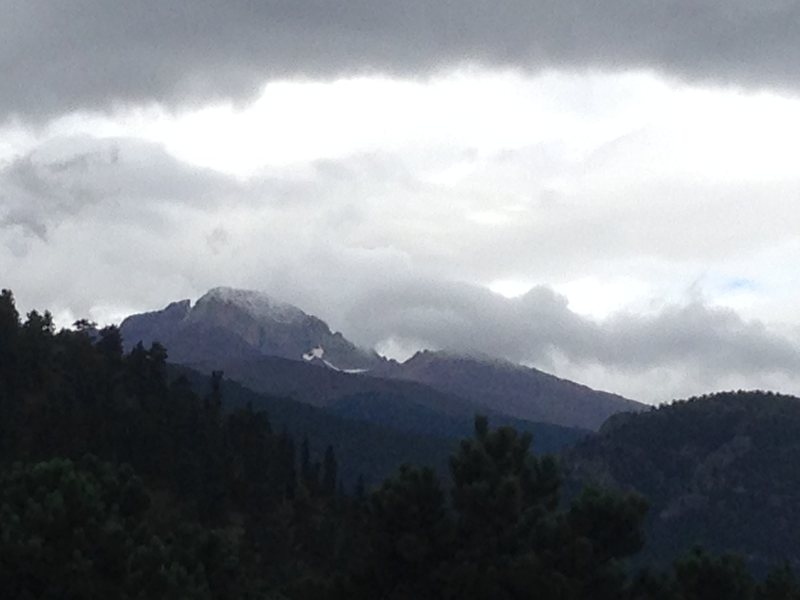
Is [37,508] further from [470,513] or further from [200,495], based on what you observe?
[200,495]

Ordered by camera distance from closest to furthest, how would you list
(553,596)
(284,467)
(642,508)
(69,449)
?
1. (553,596)
2. (642,508)
3. (69,449)
4. (284,467)

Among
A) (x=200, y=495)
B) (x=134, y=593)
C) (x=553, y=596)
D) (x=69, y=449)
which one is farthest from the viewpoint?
(x=200, y=495)

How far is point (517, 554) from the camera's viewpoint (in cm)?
5953

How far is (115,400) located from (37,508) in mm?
100803

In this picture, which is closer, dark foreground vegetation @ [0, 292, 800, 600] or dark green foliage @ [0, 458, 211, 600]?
dark foreground vegetation @ [0, 292, 800, 600]

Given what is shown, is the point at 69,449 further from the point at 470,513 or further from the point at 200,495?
the point at 470,513

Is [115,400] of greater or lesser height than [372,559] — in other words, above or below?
above

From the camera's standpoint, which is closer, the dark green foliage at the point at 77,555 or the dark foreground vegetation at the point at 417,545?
the dark foreground vegetation at the point at 417,545

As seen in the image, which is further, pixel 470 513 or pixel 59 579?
pixel 59 579

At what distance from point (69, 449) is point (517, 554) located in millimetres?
84911

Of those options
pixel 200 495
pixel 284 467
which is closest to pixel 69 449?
pixel 200 495

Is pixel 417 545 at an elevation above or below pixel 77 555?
above

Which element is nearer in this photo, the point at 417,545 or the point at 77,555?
the point at 417,545

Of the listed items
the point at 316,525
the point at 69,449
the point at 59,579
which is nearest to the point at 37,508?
the point at 59,579
